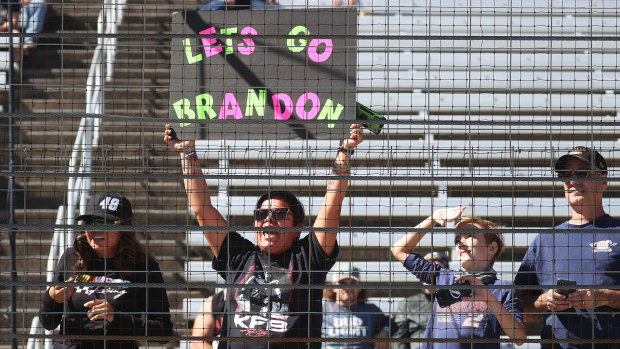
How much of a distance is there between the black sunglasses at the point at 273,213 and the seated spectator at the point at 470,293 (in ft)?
1.81

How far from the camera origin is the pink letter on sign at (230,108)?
137 inches

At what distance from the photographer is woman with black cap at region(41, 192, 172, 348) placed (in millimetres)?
3492

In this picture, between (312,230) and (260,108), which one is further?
(260,108)

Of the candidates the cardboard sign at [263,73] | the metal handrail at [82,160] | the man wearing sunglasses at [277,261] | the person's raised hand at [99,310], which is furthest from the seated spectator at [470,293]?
the metal handrail at [82,160]

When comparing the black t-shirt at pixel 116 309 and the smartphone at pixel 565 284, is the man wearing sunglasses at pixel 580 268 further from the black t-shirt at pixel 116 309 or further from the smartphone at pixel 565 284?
the black t-shirt at pixel 116 309

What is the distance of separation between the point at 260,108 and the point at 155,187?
9.98ft

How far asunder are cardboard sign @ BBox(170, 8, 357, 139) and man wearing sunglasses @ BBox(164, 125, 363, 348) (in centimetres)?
14

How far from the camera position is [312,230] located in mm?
3203

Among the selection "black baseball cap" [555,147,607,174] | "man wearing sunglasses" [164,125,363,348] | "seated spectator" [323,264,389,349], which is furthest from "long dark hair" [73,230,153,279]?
"black baseball cap" [555,147,607,174]

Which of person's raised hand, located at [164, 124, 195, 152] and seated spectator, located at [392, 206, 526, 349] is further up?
person's raised hand, located at [164, 124, 195, 152]

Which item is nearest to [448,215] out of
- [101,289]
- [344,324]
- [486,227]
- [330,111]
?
[486,227]

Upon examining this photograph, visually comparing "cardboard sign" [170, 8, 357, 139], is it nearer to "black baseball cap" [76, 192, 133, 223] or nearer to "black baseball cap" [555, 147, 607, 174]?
"black baseball cap" [76, 192, 133, 223]

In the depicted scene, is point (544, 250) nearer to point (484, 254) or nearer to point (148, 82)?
point (484, 254)

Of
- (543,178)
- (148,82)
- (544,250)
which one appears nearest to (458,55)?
(148,82)
